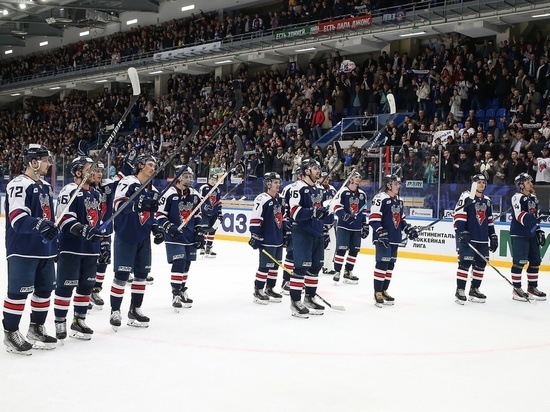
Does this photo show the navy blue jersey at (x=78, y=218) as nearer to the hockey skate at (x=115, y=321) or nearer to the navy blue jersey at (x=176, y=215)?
the hockey skate at (x=115, y=321)

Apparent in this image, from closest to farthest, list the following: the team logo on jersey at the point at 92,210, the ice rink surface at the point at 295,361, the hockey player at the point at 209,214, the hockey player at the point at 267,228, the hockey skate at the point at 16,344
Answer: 1. the ice rink surface at the point at 295,361
2. the hockey skate at the point at 16,344
3. the team logo on jersey at the point at 92,210
4. the hockey player at the point at 267,228
5. the hockey player at the point at 209,214

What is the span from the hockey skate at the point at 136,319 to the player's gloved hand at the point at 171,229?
2.52ft

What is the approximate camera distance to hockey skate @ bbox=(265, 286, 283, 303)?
24.6 ft

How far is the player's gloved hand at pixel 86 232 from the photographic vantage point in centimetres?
488

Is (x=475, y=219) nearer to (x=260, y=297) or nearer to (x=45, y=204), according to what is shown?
(x=260, y=297)

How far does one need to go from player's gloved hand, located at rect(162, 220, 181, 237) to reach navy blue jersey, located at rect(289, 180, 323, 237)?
1102mm

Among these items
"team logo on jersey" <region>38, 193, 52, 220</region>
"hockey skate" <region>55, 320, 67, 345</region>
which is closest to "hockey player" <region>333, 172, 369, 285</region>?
"hockey skate" <region>55, 320, 67, 345</region>

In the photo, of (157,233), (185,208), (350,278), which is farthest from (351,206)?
(157,233)

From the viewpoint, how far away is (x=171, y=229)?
6.32m

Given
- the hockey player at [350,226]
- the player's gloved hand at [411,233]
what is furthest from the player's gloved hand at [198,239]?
the hockey player at [350,226]

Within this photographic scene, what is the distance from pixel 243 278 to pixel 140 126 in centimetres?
1700

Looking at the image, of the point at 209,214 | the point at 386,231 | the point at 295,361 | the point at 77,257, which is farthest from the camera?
the point at 209,214

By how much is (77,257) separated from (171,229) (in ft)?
4.19

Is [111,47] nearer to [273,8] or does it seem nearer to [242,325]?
[273,8]
